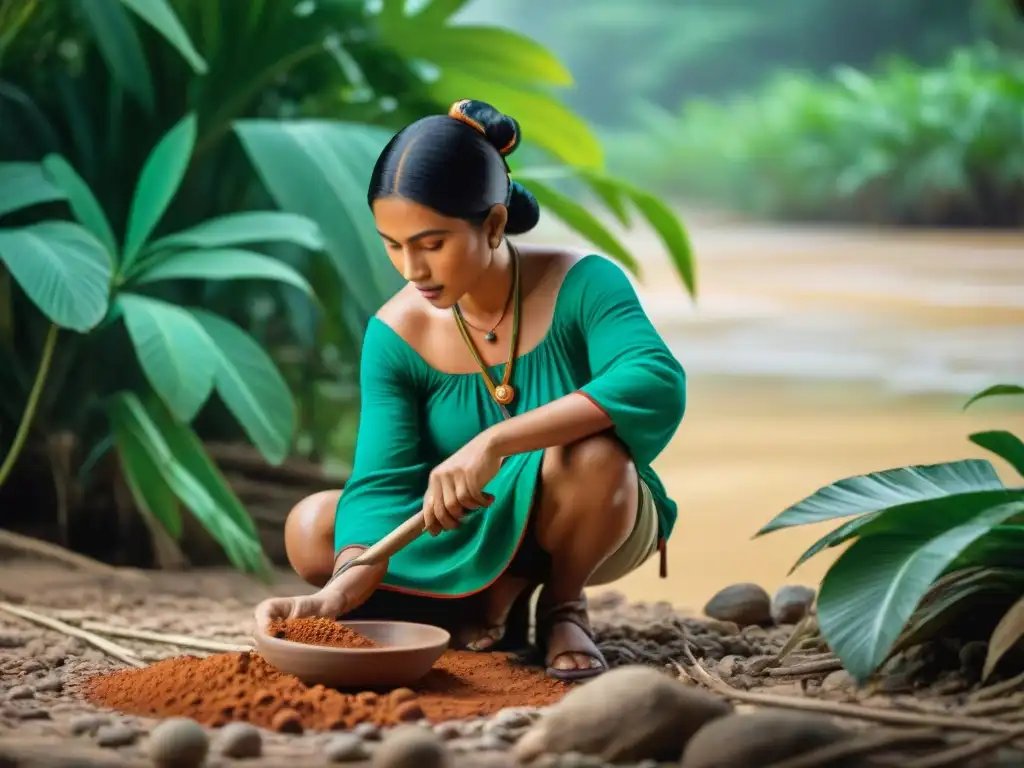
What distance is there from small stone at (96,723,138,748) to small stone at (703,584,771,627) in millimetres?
1028

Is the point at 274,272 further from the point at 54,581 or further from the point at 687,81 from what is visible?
the point at 687,81

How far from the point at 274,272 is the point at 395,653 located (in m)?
0.95

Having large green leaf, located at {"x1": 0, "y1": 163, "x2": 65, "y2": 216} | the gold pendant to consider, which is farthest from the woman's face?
large green leaf, located at {"x1": 0, "y1": 163, "x2": 65, "y2": 216}

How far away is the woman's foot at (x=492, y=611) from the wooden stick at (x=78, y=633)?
0.43 metres

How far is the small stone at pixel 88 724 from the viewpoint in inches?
56.4

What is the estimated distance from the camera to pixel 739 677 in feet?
5.67

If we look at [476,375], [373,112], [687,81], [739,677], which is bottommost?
[739,677]

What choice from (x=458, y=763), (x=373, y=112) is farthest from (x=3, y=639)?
(x=373, y=112)

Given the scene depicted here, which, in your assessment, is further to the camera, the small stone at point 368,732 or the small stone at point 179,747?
the small stone at point 368,732

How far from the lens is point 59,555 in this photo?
246 centimetres

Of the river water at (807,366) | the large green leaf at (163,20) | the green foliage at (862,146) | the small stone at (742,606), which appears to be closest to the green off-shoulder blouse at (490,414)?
the small stone at (742,606)

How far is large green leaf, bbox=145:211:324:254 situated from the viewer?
2.33 m

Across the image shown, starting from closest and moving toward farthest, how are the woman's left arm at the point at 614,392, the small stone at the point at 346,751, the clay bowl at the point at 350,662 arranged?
1. the small stone at the point at 346,751
2. the clay bowl at the point at 350,662
3. the woman's left arm at the point at 614,392

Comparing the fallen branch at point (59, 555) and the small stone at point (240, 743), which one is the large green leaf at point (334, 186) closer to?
the fallen branch at point (59, 555)
